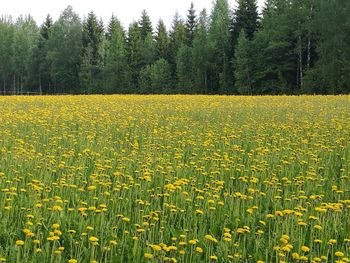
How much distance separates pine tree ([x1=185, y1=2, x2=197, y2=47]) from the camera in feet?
205

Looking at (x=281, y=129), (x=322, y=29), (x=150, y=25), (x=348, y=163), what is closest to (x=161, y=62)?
(x=150, y=25)

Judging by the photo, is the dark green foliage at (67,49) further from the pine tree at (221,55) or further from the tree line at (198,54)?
the pine tree at (221,55)

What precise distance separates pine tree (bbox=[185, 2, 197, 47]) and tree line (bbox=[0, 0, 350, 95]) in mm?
134

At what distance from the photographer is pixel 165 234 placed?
420cm

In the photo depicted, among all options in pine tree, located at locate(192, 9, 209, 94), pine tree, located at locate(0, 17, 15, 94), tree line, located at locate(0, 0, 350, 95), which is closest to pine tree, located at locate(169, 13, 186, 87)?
tree line, located at locate(0, 0, 350, 95)

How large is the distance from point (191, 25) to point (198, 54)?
895 centimetres

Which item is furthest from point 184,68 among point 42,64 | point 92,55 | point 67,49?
point 42,64

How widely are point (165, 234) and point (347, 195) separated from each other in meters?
2.49

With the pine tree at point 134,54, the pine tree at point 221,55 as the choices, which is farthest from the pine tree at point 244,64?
the pine tree at point 134,54

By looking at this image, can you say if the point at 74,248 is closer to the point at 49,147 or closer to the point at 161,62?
the point at 49,147

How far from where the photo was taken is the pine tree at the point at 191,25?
62594 mm

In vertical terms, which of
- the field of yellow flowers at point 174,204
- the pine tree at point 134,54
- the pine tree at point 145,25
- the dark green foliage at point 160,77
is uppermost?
the pine tree at point 145,25

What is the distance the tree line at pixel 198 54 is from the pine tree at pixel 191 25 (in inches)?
5.3

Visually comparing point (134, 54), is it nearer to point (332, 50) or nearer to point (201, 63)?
point (201, 63)
